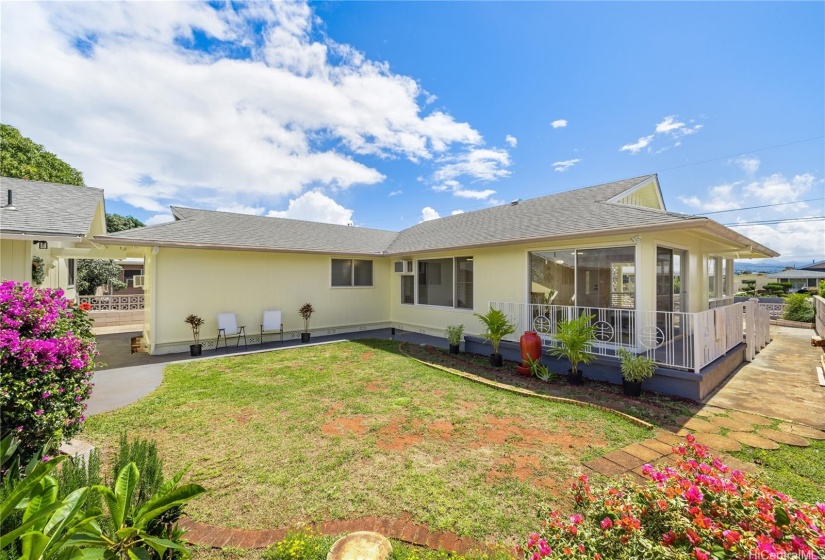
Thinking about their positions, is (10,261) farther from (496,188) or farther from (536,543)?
(496,188)

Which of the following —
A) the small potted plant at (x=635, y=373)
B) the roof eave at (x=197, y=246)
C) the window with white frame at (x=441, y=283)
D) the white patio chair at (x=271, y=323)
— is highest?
the roof eave at (x=197, y=246)

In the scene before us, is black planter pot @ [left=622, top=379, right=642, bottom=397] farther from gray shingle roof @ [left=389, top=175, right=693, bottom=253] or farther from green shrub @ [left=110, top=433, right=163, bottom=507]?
green shrub @ [left=110, top=433, right=163, bottom=507]

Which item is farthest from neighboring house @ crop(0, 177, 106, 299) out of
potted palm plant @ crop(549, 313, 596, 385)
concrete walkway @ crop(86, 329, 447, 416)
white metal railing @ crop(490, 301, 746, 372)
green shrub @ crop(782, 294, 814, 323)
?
green shrub @ crop(782, 294, 814, 323)

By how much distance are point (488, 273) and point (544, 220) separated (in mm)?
2125

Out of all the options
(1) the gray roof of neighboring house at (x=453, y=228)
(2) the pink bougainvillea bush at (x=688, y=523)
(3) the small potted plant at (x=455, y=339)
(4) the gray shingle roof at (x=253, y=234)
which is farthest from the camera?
(3) the small potted plant at (x=455, y=339)

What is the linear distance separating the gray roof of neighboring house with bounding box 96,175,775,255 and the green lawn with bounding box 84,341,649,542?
3.84 metres

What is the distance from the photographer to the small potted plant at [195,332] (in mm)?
8820

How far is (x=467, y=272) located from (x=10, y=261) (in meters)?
11.3

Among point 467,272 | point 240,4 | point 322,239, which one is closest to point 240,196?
point 322,239

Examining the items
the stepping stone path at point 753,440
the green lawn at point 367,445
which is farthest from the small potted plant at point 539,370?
the stepping stone path at point 753,440

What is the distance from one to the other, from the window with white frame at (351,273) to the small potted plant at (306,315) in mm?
1354

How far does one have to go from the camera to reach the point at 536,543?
1.74m

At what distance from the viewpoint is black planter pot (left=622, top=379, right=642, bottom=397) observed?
18.4ft

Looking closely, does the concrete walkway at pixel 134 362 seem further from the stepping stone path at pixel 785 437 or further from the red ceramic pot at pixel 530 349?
the stepping stone path at pixel 785 437
